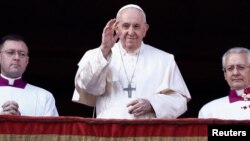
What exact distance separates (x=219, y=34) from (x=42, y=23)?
1.74 m

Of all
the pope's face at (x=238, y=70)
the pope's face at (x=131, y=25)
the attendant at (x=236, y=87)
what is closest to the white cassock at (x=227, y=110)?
the attendant at (x=236, y=87)

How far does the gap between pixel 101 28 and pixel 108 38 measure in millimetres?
3521

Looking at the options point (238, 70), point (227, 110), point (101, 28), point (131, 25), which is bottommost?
point (227, 110)

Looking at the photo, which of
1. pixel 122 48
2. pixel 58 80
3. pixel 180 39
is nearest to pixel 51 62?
pixel 58 80

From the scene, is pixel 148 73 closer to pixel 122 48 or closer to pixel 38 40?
pixel 122 48

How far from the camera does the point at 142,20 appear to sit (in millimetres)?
6191

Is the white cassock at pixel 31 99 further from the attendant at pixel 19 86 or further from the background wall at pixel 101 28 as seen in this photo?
the background wall at pixel 101 28

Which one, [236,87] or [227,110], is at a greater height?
[236,87]

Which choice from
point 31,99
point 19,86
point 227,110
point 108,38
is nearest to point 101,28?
point 19,86

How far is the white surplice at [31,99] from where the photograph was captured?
6.53 m

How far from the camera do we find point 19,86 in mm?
6816

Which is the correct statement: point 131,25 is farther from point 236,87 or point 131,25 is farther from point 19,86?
point 19,86

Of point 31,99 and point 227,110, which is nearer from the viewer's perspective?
point 227,110

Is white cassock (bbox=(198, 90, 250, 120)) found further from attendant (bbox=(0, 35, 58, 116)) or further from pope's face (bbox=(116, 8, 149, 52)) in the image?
attendant (bbox=(0, 35, 58, 116))
